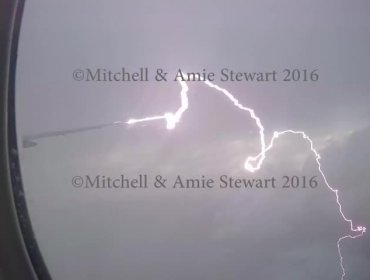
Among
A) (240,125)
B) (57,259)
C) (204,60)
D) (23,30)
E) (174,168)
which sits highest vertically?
(23,30)

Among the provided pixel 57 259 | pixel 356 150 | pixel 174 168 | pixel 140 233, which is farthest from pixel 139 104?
pixel 356 150

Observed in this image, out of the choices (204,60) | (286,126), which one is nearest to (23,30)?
(204,60)

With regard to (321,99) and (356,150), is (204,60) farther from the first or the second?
(356,150)

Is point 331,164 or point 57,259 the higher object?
point 331,164

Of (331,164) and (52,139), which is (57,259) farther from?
(331,164)

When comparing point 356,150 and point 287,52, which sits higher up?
point 287,52

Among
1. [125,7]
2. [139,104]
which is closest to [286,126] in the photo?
[139,104]
